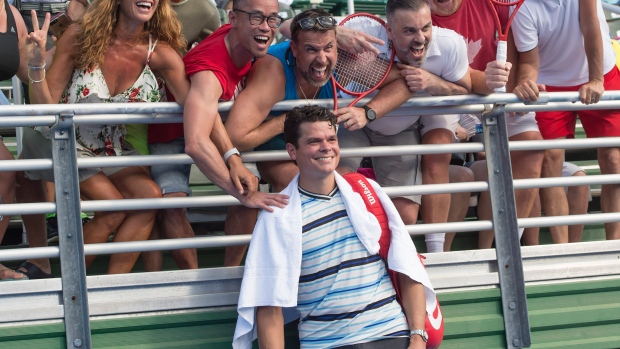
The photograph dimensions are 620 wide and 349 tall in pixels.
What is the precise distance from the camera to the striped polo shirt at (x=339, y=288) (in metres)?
3.64

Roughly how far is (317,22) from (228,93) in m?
0.54

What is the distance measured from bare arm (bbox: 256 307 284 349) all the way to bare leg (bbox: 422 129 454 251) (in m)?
1.22

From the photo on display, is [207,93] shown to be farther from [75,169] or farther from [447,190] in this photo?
[447,190]

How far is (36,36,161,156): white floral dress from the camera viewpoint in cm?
410

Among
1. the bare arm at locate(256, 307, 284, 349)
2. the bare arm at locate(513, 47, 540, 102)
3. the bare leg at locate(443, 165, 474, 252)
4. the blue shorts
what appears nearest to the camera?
the bare arm at locate(256, 307, 284, 349)

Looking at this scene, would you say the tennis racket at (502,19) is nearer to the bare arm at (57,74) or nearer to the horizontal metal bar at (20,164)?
the bare arm at (57,74)

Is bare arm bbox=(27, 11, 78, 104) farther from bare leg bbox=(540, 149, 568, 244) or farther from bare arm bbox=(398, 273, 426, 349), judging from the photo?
bare leg bbox=(540, 149, 568, 244)

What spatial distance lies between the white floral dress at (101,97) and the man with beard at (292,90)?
49 cm

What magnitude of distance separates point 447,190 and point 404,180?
468mm

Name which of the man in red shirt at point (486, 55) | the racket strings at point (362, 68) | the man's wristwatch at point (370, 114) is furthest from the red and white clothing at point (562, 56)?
the man's wristwatch at point (370, 114)

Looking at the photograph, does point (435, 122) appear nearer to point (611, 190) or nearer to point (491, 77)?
point (491, 77)

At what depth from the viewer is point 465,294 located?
4.26m

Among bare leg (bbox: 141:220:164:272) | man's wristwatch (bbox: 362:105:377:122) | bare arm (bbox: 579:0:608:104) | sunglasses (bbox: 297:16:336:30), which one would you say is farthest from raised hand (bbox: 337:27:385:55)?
bare leg (bbox: 141:220:164:272)

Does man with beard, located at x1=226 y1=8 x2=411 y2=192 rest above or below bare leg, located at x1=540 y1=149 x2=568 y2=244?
above
